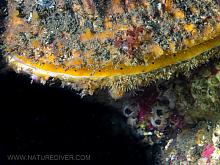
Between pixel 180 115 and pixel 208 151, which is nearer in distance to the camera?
pixel 208 151

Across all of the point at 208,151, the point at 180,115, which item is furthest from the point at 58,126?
the point at 208,151

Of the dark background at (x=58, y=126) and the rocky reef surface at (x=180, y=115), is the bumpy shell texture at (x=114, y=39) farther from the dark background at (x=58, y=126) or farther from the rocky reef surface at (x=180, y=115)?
the dark background at (x=58, y=126)

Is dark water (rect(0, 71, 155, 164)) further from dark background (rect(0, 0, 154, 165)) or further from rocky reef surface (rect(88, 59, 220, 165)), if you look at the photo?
rocky reef surface (rect(88, 59, 220, 165))

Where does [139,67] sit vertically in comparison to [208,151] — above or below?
above

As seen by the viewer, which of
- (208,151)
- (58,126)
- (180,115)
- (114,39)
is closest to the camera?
(114,39)

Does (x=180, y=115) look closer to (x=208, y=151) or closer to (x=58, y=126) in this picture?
(x=208, y=151)

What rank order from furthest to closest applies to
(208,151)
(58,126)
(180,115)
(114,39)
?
(58,126)
(180,115)
(208,151)
(114,39)

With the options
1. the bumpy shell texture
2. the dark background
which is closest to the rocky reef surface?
the dark background
